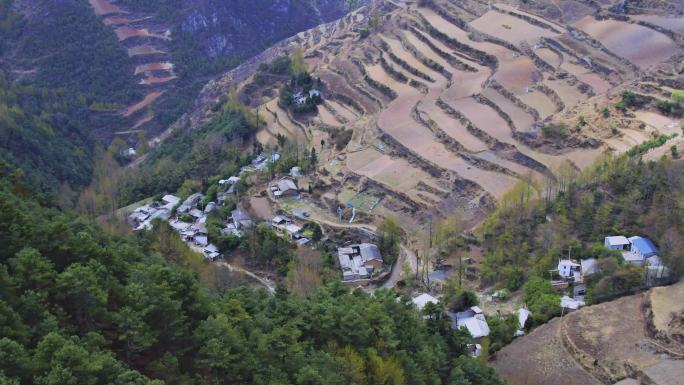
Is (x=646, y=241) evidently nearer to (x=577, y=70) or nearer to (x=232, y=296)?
(x=232, y=296)

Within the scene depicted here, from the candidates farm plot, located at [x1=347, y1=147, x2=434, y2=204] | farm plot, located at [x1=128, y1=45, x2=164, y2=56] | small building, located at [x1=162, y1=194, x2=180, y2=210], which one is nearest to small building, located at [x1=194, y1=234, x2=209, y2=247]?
small building, located at [x1=162, y1=194, x2=180, y2=210]

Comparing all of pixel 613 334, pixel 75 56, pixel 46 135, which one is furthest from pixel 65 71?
pixel 613 334

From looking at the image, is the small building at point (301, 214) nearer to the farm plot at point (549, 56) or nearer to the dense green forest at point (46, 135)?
the dense green forest at point (46, 135)

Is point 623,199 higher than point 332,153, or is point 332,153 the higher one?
point 623,199

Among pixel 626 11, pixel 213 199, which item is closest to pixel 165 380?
pixel 213 199

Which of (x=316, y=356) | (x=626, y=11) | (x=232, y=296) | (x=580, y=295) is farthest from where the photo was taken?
(x=626, y=11)

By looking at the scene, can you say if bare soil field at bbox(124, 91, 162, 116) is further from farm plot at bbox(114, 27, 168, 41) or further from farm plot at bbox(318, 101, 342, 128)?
farm plot at bbox(318, 101, 342, 128)
